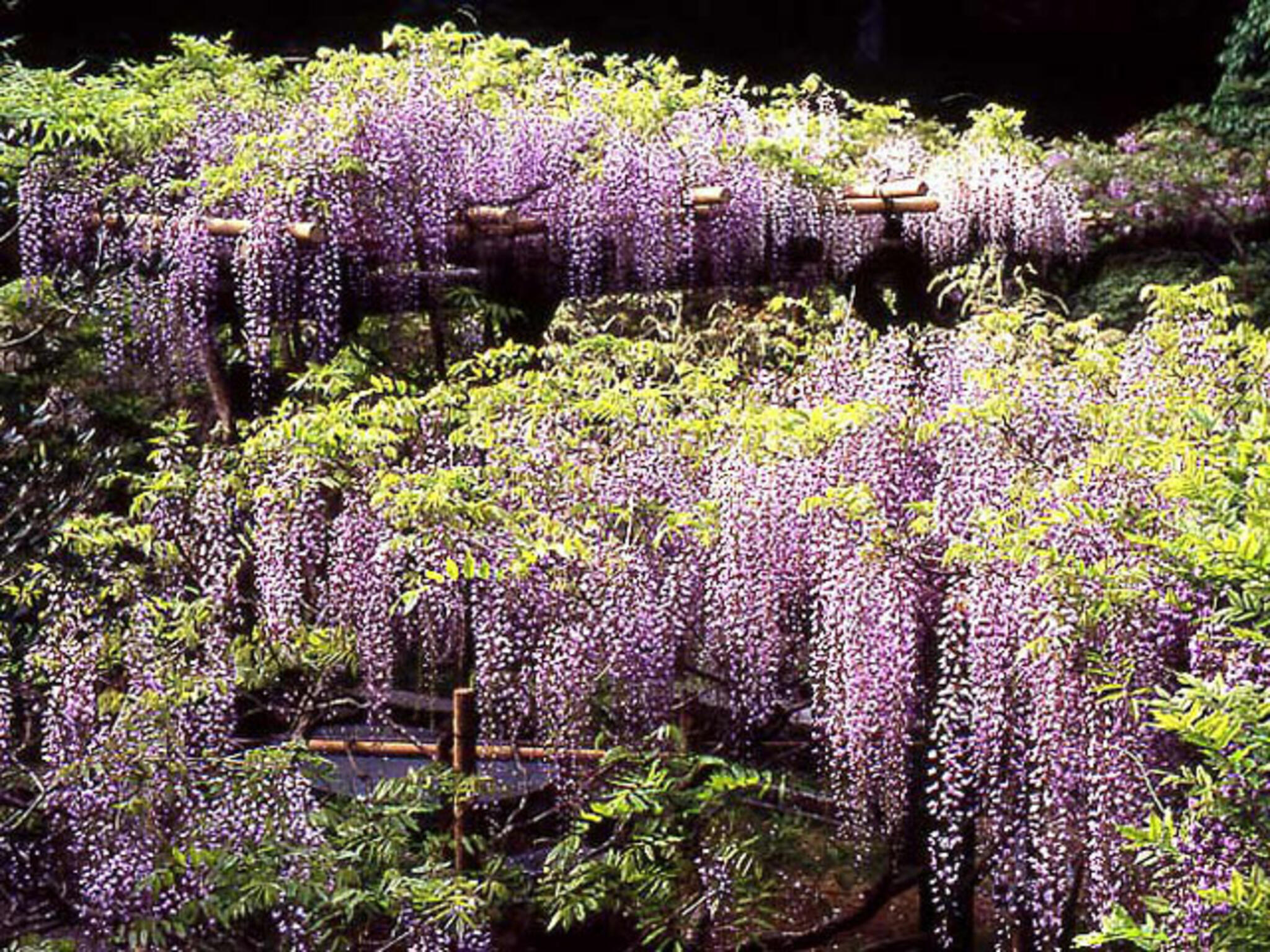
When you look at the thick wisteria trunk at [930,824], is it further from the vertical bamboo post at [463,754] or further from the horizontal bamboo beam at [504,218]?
the horizontal bamboo beam at [504,218]

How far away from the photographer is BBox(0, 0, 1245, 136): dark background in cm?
1178

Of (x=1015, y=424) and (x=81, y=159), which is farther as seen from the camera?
(x=81, y=159)

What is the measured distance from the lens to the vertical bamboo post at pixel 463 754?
12.5 ft

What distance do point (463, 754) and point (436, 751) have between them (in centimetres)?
57

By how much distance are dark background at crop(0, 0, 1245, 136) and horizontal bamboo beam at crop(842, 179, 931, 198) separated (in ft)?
23.1

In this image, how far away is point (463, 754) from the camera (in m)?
3.89

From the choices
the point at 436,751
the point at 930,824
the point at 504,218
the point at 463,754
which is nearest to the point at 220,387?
the point at 504,218

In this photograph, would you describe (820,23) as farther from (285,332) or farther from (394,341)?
(285,332)

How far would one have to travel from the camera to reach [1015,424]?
12.0 ft

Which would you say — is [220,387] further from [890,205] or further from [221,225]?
[890,205]

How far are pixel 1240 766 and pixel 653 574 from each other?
1778mm

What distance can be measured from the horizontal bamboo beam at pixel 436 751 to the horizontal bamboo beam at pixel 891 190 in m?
2.24

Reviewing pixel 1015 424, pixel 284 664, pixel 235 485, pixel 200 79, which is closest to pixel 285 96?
pixel 200 79

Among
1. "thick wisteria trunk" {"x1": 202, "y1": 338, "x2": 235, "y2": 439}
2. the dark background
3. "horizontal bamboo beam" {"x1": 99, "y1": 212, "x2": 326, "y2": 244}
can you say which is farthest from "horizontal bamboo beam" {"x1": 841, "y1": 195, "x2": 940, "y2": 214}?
the dark background
